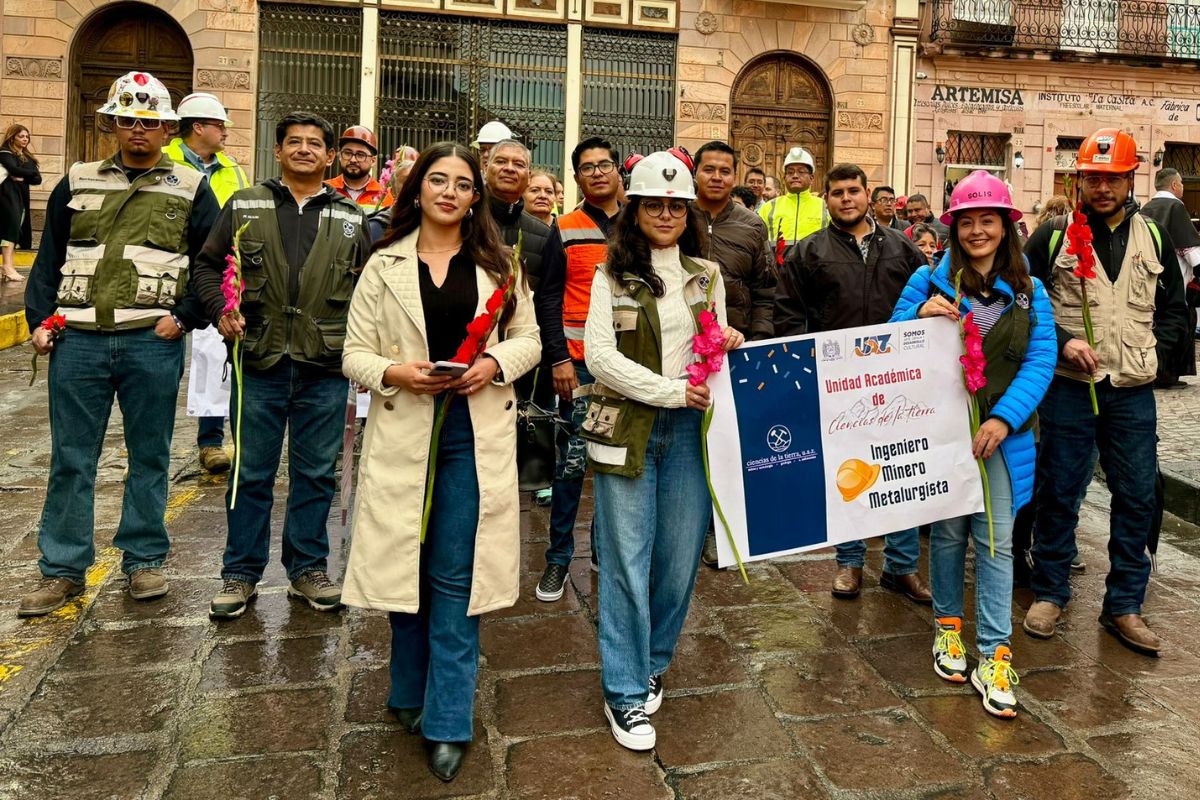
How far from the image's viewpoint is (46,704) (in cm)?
373

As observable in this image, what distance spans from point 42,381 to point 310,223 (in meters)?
6.81

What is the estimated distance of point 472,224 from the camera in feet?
11.8

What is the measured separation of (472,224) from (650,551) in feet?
4.36

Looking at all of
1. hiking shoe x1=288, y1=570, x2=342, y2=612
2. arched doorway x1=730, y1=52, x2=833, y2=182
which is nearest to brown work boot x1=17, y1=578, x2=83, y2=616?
hiking shoe x1=288, y1=570, x2=342, y2=612

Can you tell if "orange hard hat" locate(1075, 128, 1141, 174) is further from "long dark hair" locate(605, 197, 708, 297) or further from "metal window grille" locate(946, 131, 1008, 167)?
"metal window grille" locate(946, 131, 1008, 167)

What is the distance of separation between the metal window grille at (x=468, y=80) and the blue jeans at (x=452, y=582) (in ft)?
51.3

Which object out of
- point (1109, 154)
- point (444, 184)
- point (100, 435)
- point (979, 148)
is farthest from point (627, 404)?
point (979, 148)

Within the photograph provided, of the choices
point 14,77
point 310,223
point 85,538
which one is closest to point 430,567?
point 310,223

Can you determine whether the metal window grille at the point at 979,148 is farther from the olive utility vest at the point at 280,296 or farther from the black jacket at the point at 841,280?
the olive utility vest at the point at 280,296

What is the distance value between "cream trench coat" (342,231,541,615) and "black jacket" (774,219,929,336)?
2.37 meters

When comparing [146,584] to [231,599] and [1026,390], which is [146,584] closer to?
[231,599]

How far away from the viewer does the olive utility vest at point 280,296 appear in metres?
4.55

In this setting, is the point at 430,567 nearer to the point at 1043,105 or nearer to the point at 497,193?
the point at 497,193

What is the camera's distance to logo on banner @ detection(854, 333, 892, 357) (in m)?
4.25
